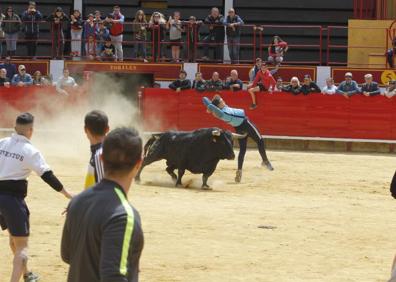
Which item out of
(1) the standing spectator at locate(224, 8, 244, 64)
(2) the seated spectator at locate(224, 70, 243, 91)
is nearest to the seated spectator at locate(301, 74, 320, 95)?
(2) the seated spectator at locate(224, 70, 243, 91)

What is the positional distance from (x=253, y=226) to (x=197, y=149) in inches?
153

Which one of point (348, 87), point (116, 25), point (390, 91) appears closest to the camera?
point (390, 91)

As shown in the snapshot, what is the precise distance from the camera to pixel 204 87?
74.5 feet

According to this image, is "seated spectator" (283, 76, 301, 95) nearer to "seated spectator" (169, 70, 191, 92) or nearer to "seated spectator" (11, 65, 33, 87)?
"seated spectator" (169, 70, 191, 92)

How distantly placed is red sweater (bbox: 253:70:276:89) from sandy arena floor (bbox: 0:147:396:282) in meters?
5.02

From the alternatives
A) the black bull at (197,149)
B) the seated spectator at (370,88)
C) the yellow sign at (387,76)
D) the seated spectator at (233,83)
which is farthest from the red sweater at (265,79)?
the black bull at (197,149)

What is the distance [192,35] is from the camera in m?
24.0

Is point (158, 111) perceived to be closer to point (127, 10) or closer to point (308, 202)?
point (127, 10)

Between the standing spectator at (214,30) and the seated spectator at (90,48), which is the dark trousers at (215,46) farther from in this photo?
the seated spectator at (90,48)

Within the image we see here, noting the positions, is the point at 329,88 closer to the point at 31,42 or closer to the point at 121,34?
the point at 121,34

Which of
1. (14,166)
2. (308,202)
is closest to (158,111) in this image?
(308,202)

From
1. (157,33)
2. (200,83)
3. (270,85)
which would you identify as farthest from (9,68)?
(270,85)

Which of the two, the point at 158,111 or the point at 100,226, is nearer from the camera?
the point at 100,226

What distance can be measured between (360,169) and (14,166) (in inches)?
475
